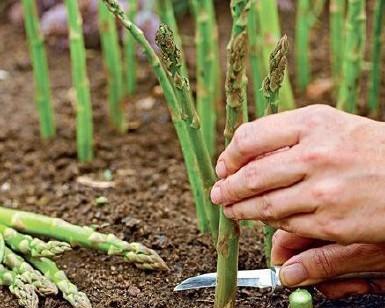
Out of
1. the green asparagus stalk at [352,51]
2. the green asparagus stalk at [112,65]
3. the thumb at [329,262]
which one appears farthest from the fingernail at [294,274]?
the green asparagus stalk at [112,65]

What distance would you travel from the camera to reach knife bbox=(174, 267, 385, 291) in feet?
4.16

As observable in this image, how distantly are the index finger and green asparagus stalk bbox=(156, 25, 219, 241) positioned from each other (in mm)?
150

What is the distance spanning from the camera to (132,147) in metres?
2.16

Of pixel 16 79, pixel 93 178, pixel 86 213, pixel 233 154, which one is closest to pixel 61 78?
pixel 16 79

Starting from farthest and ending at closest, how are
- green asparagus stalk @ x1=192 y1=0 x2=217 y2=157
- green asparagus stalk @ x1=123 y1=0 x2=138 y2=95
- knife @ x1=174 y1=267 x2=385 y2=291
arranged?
green asparagus stalk @ x1=123 y1=0 x2=138 y2=95, green asparagus stalk @ x1=192 y1=0 x2=217 y2=157, knife @ x1=174 y1=267 x2=385 y2=291

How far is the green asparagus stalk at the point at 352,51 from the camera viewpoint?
70.6 inches

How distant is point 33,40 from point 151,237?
2.31 feet

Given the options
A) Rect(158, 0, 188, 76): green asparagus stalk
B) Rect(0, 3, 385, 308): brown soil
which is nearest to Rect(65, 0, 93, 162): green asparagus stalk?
Rect(0, 3, 385, 308): brown soil

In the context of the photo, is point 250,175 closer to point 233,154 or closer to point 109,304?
point 233,154

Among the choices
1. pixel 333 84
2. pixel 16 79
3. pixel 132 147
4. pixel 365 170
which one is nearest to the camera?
pixel 365 170

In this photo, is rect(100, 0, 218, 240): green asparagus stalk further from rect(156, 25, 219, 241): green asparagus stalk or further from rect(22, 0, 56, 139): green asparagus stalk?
rect(22, 0, 56, 139): green asparagus stalk

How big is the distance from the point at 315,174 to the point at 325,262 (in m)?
0.21

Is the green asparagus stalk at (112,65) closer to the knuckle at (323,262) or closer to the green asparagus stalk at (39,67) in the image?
the green asparagus stalk at (39,67)

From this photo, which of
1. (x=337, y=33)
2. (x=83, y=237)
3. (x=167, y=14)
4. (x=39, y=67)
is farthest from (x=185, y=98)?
(x=337, y=33)
